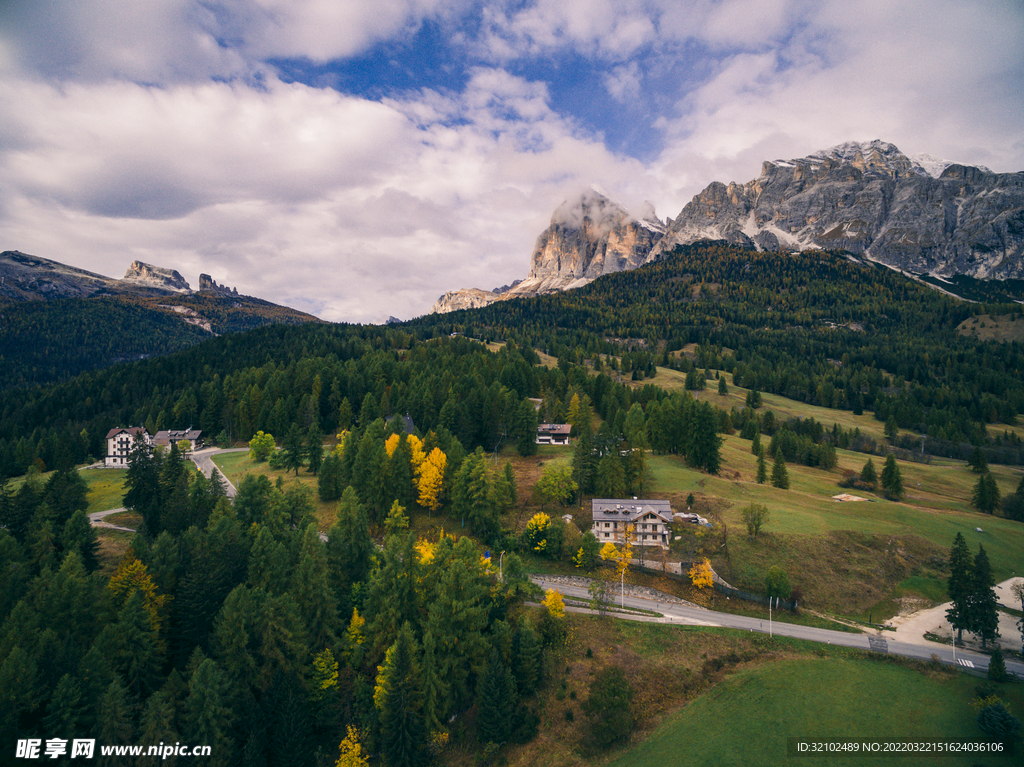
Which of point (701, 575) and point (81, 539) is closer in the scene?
point (81, 539)

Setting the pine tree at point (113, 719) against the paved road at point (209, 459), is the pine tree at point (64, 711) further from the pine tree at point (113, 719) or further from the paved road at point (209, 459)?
the paved road at point (209, 459)

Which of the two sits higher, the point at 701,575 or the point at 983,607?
the point at 983,607

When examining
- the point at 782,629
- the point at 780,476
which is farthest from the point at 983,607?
the point at 780,476

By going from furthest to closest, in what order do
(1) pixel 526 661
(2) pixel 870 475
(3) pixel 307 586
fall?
1. (2) pixel 870 475
2. (3) pixel 307 586
3. (1) pixel 526 661

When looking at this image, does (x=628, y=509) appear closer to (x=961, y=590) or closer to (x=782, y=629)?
(x=782, y=629)

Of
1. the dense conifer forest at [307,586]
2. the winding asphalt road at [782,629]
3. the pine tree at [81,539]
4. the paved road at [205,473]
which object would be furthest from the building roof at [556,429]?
the pine tree at [81,539]

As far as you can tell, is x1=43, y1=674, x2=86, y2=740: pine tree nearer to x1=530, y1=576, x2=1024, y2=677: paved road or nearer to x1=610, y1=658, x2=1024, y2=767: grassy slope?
x1=610, y1=658, x2=1024, y2=767: grassy slope
